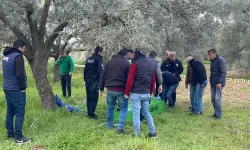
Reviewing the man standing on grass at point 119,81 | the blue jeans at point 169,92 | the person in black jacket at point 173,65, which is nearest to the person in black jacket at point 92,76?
the man standing on grass at point 119,81

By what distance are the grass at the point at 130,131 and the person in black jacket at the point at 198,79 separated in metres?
0.35

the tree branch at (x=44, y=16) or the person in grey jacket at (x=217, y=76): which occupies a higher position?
the tree branch at (x=44, y=16)

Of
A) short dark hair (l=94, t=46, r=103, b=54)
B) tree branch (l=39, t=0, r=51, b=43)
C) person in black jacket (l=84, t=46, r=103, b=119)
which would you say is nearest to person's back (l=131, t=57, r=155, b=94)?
short dark hair (l=94, t=46, r=103, b=54)

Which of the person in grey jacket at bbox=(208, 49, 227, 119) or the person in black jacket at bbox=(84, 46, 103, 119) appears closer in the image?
the person in black jacket at bbox=(84, 46, 103, 119)

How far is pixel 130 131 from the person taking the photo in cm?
726

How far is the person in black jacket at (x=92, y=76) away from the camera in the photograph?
27.1 ft

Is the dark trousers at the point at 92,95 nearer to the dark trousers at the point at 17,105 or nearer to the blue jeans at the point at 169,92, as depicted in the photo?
the dark trousers at the point at 17,105

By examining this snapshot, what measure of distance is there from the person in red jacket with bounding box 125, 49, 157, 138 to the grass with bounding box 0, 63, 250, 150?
1.31 ft

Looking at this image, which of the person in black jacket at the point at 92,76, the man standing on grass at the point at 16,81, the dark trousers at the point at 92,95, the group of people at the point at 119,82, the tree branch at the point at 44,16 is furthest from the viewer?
the dark trousers at the point at 92,95

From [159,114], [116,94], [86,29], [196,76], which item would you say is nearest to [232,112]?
[196,76]

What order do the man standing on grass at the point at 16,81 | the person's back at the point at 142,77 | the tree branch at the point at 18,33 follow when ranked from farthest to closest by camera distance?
the tree branch at the point at 18,33 < the person's back at the point at 142,77 < the man standing on grass at the point at 16,81

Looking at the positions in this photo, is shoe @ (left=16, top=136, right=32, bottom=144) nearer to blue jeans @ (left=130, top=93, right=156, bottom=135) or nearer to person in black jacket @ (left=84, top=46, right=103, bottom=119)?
blue jeans @ (left=130, top=93, right=156, bottom=135)

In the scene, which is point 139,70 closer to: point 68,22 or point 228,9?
point 68,22

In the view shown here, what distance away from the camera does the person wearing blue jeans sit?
9867 millimetres
